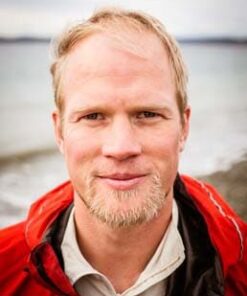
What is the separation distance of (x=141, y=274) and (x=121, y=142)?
355 millimetres

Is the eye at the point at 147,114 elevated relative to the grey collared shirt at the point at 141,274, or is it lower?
elevated

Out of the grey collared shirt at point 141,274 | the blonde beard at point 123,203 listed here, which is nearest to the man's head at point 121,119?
the blonde beard at point 123,203

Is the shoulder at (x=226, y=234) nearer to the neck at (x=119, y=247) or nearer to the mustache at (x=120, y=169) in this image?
the neck at (x=119, y=247)

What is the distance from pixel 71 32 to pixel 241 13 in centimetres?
60

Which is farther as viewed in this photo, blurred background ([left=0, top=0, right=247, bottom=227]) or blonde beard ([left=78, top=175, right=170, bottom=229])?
blurred background ([left=0, top=0, right=247, bottom=227])

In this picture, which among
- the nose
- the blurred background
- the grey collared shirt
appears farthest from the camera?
the blurred background

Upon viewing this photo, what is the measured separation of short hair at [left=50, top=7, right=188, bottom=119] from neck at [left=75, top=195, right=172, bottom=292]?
28 centimetres

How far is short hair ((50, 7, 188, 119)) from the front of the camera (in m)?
0.99

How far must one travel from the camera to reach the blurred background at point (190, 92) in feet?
4.23

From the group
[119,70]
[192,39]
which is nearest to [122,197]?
[119,70]

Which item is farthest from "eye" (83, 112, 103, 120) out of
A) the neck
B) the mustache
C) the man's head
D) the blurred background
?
the blurred background

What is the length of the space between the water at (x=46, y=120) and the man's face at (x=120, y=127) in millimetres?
330

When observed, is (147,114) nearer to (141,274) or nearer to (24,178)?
(141,274)

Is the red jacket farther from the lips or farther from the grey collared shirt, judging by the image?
the lips
